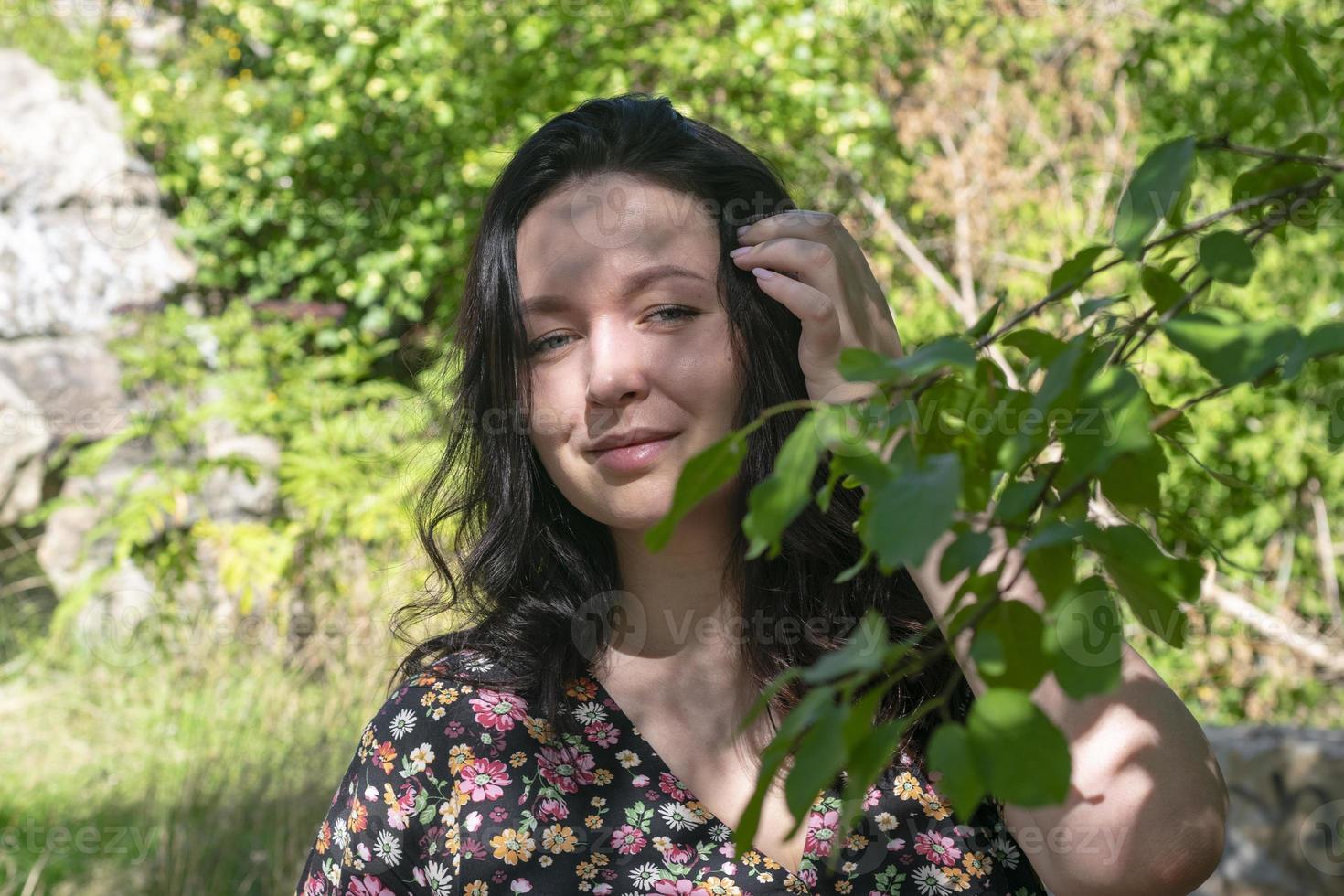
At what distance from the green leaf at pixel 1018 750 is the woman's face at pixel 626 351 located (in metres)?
0.83

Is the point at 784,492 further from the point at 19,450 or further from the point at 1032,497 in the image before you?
the point at 19,450

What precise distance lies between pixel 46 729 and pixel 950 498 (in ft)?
16.3

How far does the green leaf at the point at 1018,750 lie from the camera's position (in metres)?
0.51

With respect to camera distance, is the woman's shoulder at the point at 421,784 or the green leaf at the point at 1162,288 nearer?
the green leaf at the point at 1162,288

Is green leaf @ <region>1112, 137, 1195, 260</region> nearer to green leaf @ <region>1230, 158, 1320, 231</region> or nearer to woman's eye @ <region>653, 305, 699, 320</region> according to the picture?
green leaf @ <region>1230, 158, 1320, 231</region>

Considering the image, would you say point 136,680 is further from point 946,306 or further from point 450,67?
point 946,306

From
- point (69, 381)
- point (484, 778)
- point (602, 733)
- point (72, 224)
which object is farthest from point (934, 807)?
point (72, 224)

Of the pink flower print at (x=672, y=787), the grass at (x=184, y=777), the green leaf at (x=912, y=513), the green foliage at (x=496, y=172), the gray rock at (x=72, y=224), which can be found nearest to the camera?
the green leaf at (x=912, y=513)

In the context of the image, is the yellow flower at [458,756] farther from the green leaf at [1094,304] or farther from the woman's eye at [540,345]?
the green leaf at [1094,304]

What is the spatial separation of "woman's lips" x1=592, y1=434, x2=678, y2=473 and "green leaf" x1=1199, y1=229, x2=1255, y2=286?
73 cm

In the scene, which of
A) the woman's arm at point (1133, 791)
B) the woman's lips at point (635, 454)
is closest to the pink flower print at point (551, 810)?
the woman's lips at point (635, 454)

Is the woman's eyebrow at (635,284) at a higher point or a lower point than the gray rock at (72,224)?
higher

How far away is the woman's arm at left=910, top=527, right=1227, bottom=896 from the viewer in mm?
1181

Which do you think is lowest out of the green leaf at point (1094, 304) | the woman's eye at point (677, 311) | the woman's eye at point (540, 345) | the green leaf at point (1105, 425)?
the woman's eye at point (540, 345)
